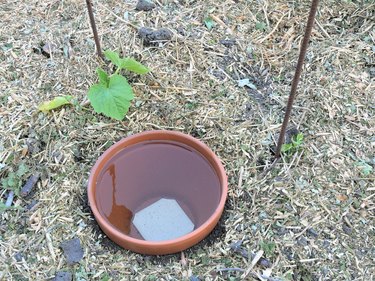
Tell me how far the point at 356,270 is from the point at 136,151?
88 centimetres

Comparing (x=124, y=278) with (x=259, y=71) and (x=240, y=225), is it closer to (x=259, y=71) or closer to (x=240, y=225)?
(x=240, y=225)

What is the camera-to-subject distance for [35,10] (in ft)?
7.97

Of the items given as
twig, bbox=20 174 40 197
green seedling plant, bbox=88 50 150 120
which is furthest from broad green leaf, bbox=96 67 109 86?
twig, bbox=20 174 40 197

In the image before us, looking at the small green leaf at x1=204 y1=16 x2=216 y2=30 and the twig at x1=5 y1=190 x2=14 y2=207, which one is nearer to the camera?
the twig at x1=5 y1=190 x2=14 y2=207

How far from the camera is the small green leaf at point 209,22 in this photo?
2.37 metres

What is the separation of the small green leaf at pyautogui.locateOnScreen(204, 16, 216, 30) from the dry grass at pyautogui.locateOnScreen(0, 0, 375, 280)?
0.03 metres

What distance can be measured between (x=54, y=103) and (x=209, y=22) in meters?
0.79

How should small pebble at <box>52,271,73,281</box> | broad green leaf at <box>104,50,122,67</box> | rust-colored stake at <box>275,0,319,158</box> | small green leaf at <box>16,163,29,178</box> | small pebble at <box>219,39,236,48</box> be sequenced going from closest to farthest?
rust-colored stake at <box>275,0,319,158</box>
small pebble at <box>52,271,73,281</box>
small green leaf at <box>16,163,29,178</box>
broad green leaf at <box>104,50,122,67</box>
small pebble at <box>219,39,236,48</box>

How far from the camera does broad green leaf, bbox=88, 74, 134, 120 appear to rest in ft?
6.37

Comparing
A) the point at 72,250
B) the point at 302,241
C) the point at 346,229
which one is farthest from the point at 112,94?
the point at 346,229

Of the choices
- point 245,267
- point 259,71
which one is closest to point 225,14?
point 259,71

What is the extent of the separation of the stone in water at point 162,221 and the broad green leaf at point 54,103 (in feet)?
1.70

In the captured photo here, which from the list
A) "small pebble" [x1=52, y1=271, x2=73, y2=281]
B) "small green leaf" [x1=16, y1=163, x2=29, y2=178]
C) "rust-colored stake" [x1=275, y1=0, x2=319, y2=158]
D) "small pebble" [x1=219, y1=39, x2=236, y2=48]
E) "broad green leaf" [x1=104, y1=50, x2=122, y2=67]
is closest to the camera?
"rust-colored stake" [x1=275, y1=0, x2=319, y2=158]

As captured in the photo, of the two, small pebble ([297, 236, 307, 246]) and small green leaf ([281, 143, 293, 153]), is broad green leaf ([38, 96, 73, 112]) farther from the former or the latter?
small pebble ([297, 236, 307, 246])
